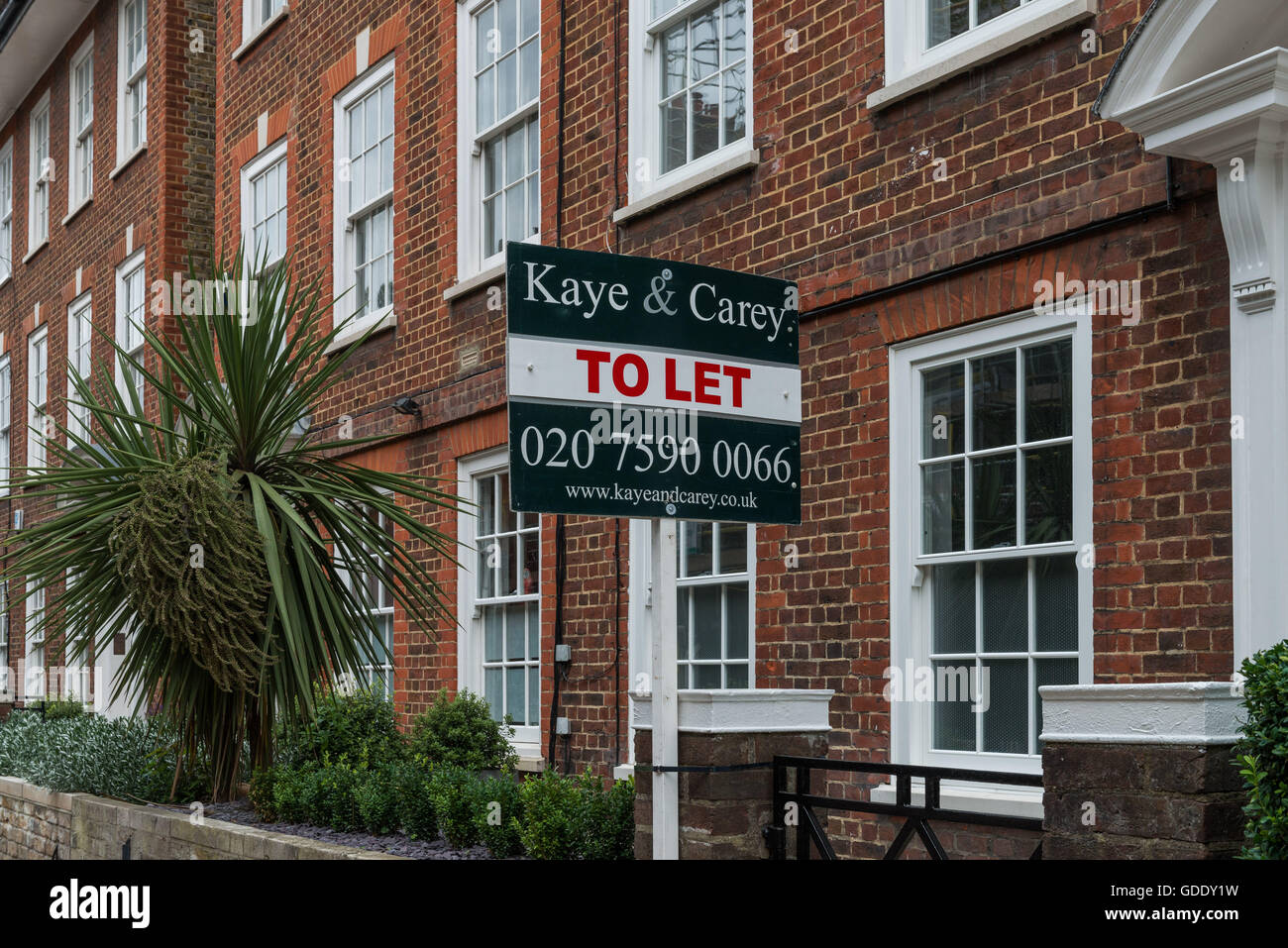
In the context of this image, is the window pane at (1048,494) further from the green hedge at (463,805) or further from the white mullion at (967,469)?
the green hedge at (463,805)

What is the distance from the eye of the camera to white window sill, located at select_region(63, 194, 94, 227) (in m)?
20.5

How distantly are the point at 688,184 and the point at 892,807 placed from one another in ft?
14.5

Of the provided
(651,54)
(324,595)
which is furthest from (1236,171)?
(324,595)

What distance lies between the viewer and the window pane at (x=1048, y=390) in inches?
262

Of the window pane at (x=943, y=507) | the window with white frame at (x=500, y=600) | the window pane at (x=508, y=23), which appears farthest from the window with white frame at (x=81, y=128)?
the window pane at (x=943, y=507)

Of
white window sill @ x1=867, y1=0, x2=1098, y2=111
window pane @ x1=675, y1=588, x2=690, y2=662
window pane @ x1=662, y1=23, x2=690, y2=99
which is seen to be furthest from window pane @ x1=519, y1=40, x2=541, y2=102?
window pane @ x1=675, y1=588, x2=690, y2=662

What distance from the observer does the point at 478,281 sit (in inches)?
432

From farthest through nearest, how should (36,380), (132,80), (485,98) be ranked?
(36,380) → (132,80) → (485,98)

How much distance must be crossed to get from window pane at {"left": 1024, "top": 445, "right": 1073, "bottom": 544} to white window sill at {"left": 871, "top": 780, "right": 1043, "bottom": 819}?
3.58 feet

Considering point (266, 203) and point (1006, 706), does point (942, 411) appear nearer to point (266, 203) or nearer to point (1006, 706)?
point (1006, 706)

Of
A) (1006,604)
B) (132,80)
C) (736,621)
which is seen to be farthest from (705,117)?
(132,80)

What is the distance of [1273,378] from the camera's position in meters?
5.69
